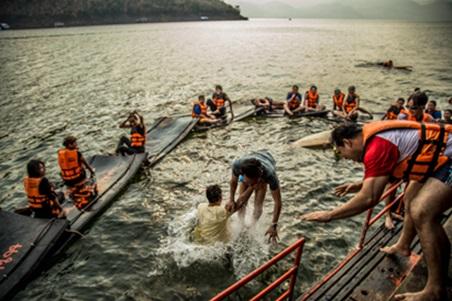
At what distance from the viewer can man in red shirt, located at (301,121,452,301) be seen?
295 centimetres

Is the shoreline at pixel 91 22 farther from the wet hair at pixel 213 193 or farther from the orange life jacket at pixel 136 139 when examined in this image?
the wet hair at pixel 213 193

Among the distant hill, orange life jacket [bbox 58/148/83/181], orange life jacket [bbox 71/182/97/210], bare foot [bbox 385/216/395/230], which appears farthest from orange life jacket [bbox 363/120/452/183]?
the distant hill

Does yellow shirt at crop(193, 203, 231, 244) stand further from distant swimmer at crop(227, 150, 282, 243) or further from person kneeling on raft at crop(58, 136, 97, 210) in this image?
person kneeling on raft at crop(58, 136, 97, 210)

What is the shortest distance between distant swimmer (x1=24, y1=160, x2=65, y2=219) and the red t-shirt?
6560mm

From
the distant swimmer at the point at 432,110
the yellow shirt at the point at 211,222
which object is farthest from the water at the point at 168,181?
the distant swimmer at the point at 432,110

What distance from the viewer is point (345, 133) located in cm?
318

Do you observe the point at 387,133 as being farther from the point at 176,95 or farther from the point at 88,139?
the point at 176,95

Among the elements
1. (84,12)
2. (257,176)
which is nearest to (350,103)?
(257,176)

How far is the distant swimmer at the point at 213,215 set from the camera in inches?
205

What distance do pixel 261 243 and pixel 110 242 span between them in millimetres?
3808

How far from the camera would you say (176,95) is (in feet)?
75.9

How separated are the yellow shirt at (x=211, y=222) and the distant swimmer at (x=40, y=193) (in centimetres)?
370

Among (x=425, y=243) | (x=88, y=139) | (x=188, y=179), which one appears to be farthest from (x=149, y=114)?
(x=425, y=243)

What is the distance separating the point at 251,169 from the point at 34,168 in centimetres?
489
